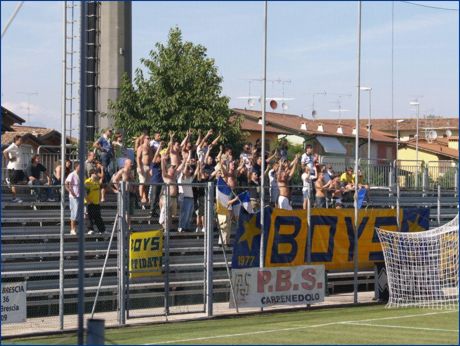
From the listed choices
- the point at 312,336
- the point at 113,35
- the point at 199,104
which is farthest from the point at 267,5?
the point at 199,104

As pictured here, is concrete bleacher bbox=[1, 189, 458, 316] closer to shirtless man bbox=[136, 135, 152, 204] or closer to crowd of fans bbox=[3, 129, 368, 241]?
crowd of fans bbox=[3, 129, 368, 241]

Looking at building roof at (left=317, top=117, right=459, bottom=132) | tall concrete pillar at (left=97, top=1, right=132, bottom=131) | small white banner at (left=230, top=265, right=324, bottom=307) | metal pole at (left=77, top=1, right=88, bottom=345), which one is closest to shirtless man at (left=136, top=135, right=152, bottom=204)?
small white banner at (left=230, top=265, right=324, bottom=307)

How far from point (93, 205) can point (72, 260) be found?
1453 mm

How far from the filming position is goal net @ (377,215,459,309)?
978 inches

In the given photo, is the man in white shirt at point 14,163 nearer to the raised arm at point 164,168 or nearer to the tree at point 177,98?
the raised arm at point 164,168

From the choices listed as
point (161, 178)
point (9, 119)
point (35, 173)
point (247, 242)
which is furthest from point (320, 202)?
point (9, 119)

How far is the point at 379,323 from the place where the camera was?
20.2m

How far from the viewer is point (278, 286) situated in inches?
907

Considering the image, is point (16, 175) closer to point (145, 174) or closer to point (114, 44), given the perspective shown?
point (145, 174)

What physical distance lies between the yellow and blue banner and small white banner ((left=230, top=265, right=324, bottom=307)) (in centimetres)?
175

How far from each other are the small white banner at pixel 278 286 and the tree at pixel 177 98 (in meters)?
22.9

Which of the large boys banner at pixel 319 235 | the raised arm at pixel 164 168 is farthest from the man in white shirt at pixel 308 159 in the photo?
the raised arm at pixel 164 168

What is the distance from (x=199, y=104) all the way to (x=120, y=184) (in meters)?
27.3

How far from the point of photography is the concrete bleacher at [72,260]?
20.7m
